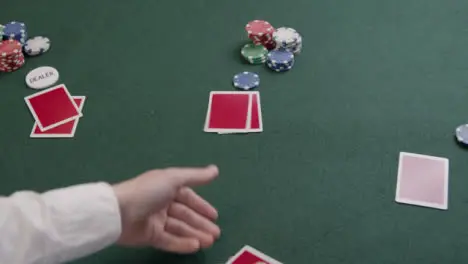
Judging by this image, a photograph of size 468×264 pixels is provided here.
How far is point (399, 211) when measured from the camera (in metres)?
1.50

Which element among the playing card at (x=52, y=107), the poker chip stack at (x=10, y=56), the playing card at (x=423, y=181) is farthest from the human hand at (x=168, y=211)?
the poker chip stack at (x=10, y=56)

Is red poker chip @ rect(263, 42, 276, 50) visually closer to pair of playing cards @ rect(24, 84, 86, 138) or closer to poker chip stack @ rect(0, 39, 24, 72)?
pair of playing cards @ rect(24, 84, 86, 138)

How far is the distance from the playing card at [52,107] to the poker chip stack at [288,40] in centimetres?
67

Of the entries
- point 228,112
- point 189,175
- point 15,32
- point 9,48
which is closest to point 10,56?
point 9,48

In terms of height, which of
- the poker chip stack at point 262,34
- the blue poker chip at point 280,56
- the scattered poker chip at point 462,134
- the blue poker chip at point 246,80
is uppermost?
the poker chip stack at point 262,34

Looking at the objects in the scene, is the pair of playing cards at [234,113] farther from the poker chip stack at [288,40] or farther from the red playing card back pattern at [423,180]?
the red playing card back pattern at [423,180]

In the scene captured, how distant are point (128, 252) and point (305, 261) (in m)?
0.42

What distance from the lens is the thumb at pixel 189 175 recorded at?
1.24m

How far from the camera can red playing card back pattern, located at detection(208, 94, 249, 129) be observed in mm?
1749

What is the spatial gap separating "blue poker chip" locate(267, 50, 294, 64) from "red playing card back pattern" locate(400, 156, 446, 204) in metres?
0.51

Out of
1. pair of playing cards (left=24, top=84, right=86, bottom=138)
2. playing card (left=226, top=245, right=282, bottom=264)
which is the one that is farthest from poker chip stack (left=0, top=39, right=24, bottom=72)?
playing card (left=226, top=245, right=282, bottom=264)

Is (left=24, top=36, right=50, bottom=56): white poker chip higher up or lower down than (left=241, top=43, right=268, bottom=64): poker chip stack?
higher up

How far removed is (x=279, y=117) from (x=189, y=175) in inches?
22.5

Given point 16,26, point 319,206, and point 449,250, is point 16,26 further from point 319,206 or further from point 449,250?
point 449,250
